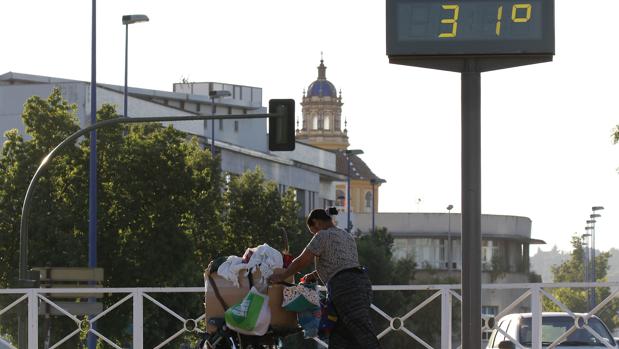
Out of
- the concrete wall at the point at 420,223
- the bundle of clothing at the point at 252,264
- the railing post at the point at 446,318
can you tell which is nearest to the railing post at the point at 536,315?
the railing post at the point at 446,318

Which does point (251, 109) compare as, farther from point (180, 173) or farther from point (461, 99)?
point (461, 99)

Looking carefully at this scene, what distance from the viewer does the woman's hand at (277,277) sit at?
1384cm

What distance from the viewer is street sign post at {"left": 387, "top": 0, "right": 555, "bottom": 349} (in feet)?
40.4

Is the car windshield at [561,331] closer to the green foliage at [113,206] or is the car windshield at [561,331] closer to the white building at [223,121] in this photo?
the green foliage at [113,206]

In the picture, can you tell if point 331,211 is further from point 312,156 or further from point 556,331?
point 312,156

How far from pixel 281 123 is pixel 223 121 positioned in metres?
82.8

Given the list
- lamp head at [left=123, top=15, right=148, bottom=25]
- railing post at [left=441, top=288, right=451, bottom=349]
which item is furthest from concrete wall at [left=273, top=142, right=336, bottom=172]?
railing post at [left=441, top=288, right=451, bottom=349]

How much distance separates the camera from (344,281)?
1395 cm

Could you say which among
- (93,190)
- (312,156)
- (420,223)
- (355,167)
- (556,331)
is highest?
(355,167)

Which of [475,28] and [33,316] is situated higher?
[475,28]

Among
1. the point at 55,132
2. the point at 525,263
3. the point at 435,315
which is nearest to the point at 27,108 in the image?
the point at 55,132

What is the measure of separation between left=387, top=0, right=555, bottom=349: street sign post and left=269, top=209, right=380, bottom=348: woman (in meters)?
1.63

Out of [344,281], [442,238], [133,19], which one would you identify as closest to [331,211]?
[344,281]

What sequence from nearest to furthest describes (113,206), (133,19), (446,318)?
(446,318), (113,206), (133,19)
